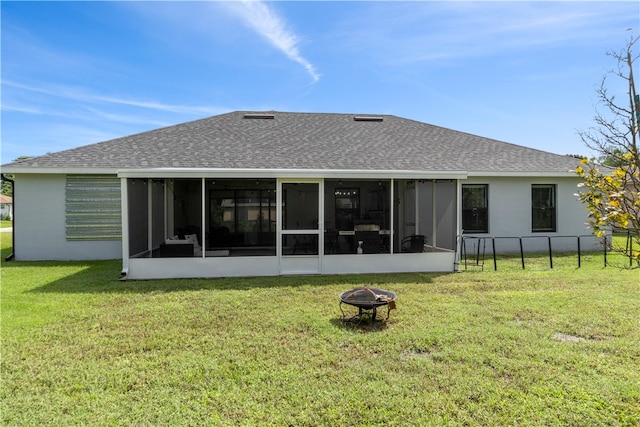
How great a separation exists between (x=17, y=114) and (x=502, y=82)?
3028 centimetres

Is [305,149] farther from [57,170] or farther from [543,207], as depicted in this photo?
[543,207]

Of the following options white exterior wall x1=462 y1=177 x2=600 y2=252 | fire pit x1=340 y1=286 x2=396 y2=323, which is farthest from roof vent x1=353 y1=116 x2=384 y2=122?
fire pit x1=340 y1=286 x2=396 y2=323

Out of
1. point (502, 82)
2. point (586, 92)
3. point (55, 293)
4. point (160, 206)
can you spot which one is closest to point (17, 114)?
point (160, 206)

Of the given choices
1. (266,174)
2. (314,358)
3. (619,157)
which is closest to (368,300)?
(314,358)

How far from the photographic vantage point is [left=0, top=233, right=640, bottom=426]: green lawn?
10.5 feet

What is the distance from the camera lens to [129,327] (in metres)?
5.38

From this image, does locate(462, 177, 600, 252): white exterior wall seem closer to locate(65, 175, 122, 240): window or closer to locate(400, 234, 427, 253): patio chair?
locate(400, 234, 427, 253): patio chair

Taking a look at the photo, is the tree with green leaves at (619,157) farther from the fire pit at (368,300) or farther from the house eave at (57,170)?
the house eave at (57,170)

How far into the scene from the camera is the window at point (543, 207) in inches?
544

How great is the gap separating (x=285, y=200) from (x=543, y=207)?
32.9 feet

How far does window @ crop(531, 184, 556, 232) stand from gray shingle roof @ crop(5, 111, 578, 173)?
93cm

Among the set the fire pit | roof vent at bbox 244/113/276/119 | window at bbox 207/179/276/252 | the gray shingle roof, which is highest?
roof vent at bbox 244/113/276/119

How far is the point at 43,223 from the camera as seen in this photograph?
39.2ft

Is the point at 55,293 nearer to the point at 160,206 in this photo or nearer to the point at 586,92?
the point at 160,206
